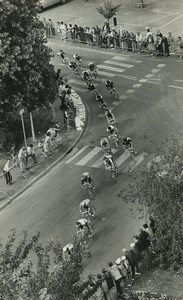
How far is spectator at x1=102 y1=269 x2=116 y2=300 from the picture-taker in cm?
2236

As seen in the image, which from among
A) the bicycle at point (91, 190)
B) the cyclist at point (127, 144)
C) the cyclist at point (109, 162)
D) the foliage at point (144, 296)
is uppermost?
the cyclist at point (127, 144)

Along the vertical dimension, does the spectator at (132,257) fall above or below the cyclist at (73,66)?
below

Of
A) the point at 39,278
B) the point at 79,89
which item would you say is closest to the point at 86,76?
the point at 79,89

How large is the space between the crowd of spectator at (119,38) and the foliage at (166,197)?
74.7 ft

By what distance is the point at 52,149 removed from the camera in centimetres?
3381

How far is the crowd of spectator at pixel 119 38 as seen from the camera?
45.0 m

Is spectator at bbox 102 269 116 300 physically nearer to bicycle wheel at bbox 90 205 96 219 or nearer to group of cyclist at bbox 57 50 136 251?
group of cyclist at bbox 57 50 136 251

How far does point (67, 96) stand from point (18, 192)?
29.3ft

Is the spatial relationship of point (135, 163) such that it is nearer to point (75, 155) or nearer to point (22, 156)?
point (75, 155)

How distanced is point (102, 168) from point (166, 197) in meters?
9.35

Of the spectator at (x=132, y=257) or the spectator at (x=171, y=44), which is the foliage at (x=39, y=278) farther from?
the spectator at (x=171, y=44)

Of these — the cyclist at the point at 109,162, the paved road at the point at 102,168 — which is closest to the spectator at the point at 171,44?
the paved road at the point at 102,168

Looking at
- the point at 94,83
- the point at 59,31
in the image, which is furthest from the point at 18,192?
the point at 59,31

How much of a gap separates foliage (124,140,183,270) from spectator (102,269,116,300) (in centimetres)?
231
